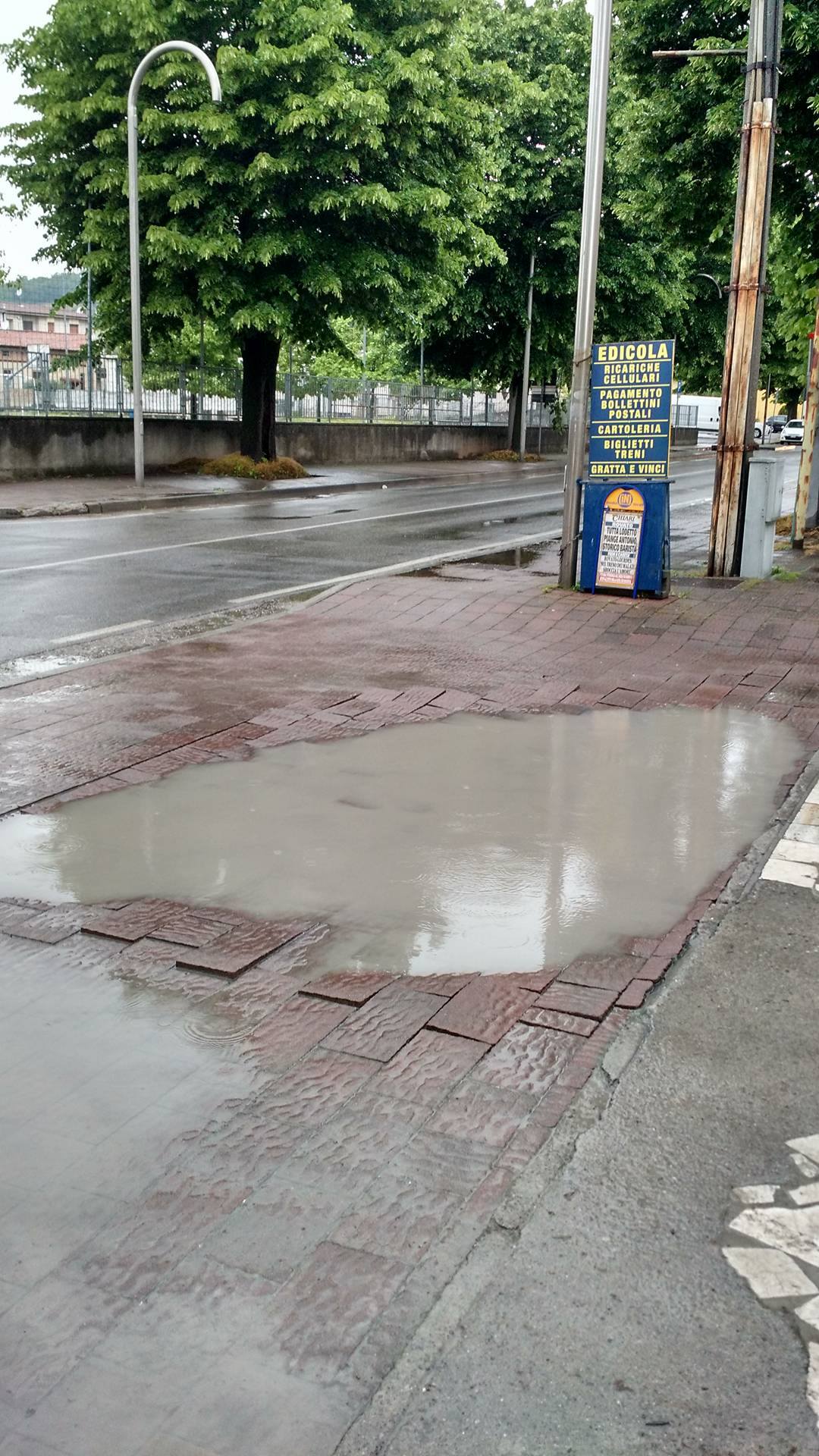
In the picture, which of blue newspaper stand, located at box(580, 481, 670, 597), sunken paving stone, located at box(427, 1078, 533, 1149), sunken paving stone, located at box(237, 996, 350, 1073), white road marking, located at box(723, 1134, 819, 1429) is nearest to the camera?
white road marking, located at box(723, 1134, 819, 1429)

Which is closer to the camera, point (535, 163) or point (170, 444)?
point (170, 444)

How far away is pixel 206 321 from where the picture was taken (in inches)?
1176

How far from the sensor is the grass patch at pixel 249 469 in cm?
2874

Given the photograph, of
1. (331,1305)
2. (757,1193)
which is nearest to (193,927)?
(331,1305)

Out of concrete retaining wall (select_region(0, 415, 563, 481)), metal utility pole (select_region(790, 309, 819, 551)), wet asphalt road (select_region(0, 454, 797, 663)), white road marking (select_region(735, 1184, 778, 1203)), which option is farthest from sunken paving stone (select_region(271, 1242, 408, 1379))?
concrete retaining wall (select_region(0, 415, 563, 481))

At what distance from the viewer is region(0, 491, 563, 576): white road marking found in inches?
571

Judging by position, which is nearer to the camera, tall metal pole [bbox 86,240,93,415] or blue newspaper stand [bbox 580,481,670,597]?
blue newspaper stand [bbox 580,481,670,597]

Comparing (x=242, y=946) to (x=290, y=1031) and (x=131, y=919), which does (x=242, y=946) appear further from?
(x=290, y=1031)

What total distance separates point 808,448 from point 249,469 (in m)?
14.3

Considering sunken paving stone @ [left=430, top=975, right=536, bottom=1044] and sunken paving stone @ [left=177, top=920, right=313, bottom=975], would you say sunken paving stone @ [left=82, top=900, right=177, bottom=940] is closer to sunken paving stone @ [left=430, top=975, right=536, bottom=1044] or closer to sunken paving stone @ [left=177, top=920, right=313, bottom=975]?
sunken paving stone @ [left=177, top=920, right=313, bottom=975]

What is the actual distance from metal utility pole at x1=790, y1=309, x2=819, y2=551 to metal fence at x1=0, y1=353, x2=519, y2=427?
1488 centimetres

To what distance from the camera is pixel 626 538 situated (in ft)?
40.0

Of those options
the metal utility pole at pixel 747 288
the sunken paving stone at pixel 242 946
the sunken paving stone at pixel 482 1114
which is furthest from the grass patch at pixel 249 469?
the sunken paving stone at pixel 482 1114

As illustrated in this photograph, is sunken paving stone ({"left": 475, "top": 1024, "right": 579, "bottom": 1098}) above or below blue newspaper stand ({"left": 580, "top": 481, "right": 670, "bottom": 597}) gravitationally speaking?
below
